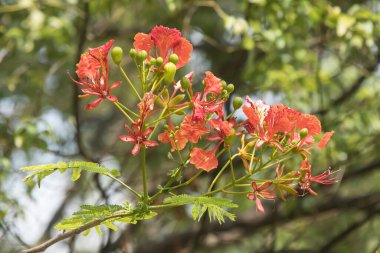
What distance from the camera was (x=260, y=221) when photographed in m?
4.89

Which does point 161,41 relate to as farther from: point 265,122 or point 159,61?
point 265,122

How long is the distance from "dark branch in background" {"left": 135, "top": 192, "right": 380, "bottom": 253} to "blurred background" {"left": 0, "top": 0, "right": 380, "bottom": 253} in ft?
0.03

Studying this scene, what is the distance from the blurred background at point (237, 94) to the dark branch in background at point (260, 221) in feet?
0.03

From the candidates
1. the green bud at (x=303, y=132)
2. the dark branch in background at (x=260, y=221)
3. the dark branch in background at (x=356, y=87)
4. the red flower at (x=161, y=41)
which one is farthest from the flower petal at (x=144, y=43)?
the dark branch in background at (x=260, y=221)

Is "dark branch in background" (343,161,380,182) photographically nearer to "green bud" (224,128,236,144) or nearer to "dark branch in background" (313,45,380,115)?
"dark branch in background" (313,45,380,115)

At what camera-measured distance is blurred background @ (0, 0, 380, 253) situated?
153 inches

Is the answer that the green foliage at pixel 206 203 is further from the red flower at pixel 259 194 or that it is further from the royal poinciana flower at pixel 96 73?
the royal poinciana flower at pixel 96 73

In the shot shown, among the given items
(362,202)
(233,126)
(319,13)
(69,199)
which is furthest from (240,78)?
(233,126)

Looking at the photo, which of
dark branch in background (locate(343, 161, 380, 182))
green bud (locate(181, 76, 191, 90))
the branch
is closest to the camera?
the branch

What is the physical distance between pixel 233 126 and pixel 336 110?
2.84 meters

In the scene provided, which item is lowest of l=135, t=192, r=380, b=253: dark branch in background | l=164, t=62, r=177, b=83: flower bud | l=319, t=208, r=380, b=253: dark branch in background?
l=135, t=192, r=380, b=253: dark branch in background

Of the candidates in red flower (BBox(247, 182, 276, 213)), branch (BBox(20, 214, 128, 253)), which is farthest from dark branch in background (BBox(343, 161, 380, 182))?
branch (BBox(20, 214, 128, 253))

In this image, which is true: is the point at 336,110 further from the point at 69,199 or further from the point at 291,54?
the point at 69,199

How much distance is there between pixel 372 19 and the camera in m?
3.86
